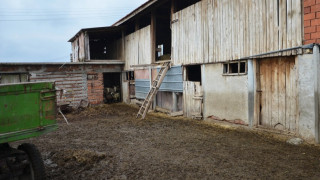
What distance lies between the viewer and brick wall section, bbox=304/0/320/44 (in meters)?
6.19

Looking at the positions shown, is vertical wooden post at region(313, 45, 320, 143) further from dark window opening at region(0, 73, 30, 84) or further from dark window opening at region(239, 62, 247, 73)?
dark window opening at region(0, 73, 30, 84)

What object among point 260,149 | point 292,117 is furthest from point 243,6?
point 260,149

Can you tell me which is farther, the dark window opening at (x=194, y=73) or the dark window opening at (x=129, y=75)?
the dark window opening at (x=129, y=75)

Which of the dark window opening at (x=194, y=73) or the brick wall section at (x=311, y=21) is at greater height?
the brick wall section at (x=311, y=21)

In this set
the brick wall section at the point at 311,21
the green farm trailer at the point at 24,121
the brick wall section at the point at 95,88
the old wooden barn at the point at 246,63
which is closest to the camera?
the green farm trailer at the point at 24,121

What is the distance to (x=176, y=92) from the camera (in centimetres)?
1191

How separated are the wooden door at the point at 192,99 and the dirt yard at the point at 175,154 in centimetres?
143

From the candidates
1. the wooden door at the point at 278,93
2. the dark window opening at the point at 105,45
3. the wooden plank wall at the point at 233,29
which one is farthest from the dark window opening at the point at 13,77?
the wooden door at the point at 278,93

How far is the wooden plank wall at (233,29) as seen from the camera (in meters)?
6.93

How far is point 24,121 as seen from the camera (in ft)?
11.8

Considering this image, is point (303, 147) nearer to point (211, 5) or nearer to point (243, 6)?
point (243, 6)

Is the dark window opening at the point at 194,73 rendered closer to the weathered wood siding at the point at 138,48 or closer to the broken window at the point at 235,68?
the weathered wood siding at the point at 138,48

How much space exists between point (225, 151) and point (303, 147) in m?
2.01

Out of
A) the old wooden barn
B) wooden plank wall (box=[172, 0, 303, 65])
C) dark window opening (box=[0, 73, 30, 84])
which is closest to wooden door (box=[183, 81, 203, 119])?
the old wooden barn
